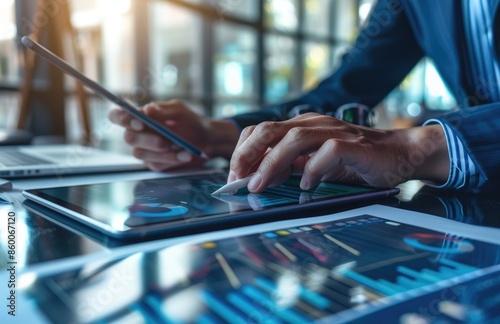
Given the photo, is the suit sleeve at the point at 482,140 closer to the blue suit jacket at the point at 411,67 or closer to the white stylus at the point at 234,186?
the blue suit jacket at the point at 411,67

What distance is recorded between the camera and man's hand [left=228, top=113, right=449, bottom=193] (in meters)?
0.52

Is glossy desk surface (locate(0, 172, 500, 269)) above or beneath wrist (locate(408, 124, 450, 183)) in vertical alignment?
beneath

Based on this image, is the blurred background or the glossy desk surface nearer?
the glossy desk surface

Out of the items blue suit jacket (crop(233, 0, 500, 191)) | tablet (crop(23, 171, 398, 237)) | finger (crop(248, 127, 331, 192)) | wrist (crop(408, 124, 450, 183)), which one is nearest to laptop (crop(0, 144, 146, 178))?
tablet (crop(23, 171, 398, 237))

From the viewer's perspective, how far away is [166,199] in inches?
20.3

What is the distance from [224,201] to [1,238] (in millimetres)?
204

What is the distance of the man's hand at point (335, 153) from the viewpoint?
52cm

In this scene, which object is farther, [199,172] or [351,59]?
[351,59]

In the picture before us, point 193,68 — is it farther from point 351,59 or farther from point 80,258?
point 80,258

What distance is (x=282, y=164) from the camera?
516 mm

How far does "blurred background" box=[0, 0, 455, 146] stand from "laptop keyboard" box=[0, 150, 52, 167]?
996mm

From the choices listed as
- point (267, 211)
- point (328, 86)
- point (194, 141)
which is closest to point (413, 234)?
point (267, 211)

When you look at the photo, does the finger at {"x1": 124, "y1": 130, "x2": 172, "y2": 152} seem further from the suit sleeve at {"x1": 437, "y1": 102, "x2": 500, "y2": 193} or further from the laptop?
the suit sleeve at {"x1": 437, "y1": 102, "x2": 500, "y2": 193}

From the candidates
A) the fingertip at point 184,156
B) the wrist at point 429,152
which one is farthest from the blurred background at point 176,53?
the wrist at point 429,152
